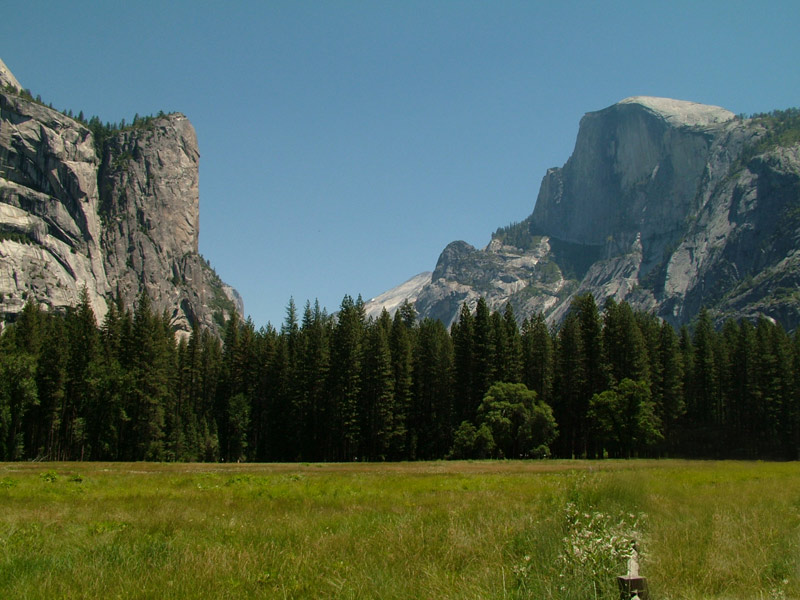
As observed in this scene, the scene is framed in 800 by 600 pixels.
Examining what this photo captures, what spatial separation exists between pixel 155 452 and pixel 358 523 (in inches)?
2535

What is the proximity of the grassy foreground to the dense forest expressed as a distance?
47.2 m

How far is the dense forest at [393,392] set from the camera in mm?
66062

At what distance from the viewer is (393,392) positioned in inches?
2938

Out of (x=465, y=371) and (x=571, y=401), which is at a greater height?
(x=465, y=371)

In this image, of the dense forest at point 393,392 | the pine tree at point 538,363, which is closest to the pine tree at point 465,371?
the dense forest at point 393,392

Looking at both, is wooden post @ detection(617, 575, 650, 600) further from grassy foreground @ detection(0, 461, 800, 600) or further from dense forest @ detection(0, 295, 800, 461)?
dense forest @ detection(0, 295, 800, 461)

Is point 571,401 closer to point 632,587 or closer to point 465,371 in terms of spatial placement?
point 465,371

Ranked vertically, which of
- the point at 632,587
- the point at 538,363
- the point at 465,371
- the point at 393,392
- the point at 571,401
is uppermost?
the point at 538,363

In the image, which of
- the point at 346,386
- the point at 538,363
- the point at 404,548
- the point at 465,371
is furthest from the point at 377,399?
the point at 404,548

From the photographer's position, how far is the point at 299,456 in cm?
7906

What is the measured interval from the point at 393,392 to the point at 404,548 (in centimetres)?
6481

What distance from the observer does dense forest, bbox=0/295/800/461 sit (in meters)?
66.1

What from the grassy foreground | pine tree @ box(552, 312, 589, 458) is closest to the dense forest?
pine tree @ box(552, 312, 589, 458)

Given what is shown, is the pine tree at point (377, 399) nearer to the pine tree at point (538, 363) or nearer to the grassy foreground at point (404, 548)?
the pine tree at point (538, 363)
